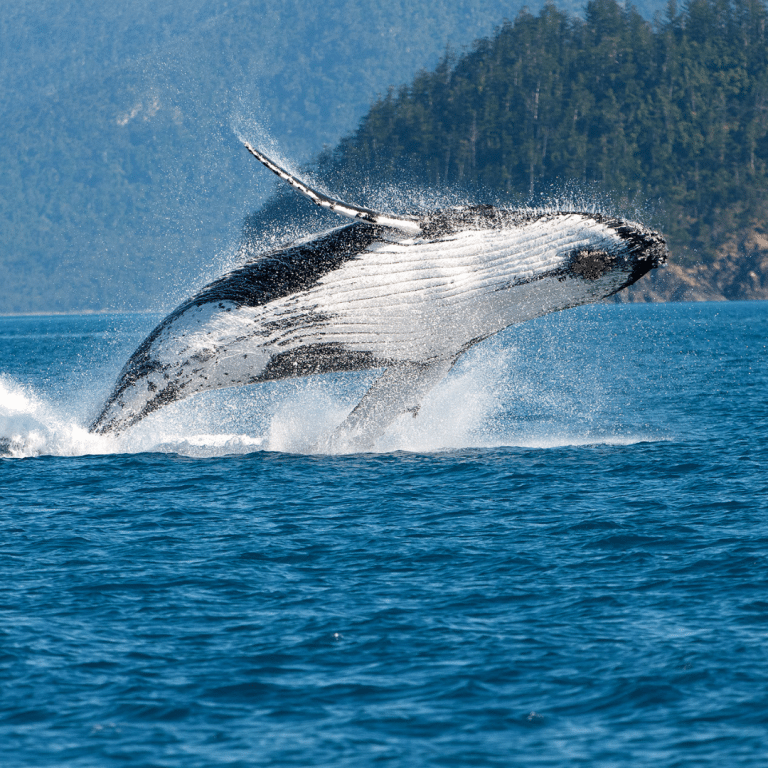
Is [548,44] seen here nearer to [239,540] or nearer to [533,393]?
[533,393]

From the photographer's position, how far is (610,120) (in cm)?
17700

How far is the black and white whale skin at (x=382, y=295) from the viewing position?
50.9 ft

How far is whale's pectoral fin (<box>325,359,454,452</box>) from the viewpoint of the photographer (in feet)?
58.4

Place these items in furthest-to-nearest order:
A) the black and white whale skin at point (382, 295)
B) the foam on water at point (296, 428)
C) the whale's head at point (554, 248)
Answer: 1. the foam on water at point (296, 428)
2. the black and white whale skin at point (382, 295)
3. the whale's head at point (554, 248)

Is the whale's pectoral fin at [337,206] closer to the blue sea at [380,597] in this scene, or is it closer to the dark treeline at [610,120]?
the blue sea at [380,597]

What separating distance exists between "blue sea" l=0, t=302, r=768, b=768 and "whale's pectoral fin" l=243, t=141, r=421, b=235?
14.5 ft

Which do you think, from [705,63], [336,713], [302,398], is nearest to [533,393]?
[302,398]

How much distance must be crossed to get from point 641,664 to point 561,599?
2.07m

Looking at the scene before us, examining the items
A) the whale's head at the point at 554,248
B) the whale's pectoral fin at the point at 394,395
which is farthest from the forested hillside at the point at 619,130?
the whale's head at the point at 554,248

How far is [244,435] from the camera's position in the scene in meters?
25.1

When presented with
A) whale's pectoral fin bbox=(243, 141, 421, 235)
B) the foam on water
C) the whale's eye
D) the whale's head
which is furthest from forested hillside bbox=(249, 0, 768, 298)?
whale's pectoral fin bbox=(243, 141, 421, 235)

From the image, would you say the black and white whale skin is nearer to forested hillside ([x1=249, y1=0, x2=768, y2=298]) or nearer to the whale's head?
the whale's head

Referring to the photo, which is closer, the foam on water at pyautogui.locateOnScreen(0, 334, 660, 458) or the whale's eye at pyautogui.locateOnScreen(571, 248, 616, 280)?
the whale's eye at pyautogui.locateOnScreen(571, 248, 616, 280)

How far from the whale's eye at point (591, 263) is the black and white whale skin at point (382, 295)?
0.01m
